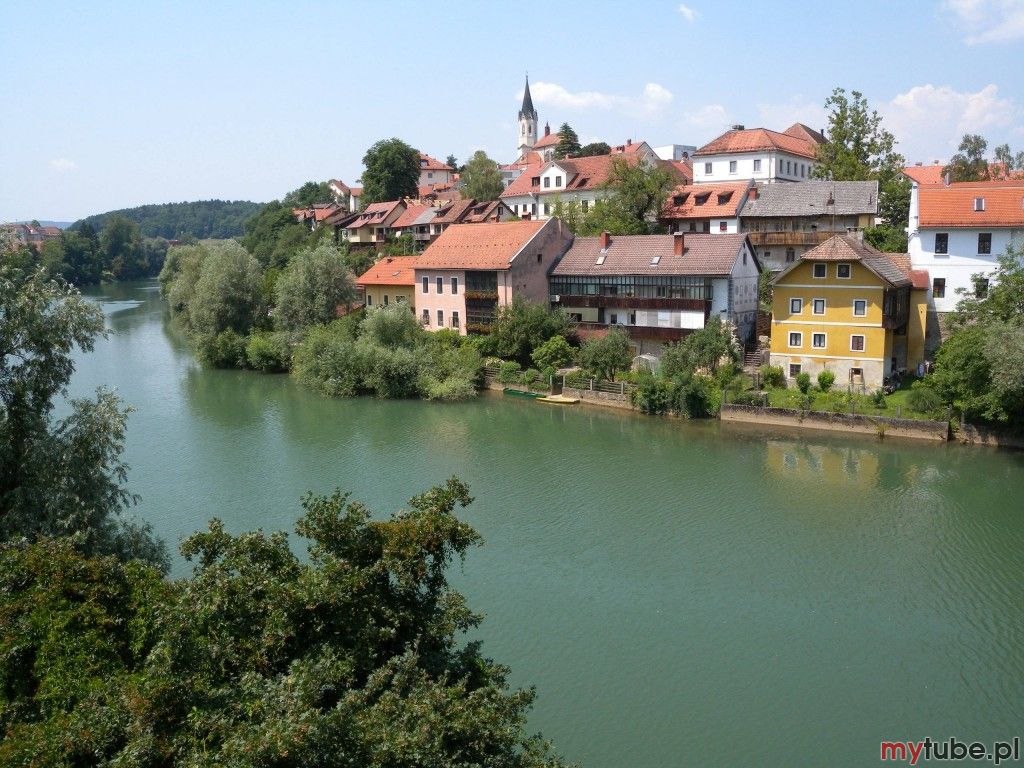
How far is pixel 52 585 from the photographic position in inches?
404

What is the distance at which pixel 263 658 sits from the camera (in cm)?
927

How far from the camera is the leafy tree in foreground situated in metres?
7.64

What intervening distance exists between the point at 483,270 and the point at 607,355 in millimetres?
8631

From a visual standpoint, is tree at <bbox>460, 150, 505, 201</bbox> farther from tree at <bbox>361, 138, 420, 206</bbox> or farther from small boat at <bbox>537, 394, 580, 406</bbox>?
small boat at <bbox>537, 394, 580, 406</bbox>

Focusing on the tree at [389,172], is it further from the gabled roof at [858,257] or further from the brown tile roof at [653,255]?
the gabled roof at [858,257]

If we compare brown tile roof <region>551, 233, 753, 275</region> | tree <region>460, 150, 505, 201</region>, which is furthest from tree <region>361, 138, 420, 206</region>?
brown tile roof <region>551, 233, 753, 275</region>

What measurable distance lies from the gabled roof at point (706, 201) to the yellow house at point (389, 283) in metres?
14.2

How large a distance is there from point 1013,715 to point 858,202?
100ft

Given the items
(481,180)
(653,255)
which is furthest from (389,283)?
(481,180)

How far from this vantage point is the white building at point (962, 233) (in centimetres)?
3044

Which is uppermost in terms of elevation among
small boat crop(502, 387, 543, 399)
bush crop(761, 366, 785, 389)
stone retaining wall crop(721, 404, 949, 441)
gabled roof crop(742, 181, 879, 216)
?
gabled roof crop(742, 181, 879, 216)

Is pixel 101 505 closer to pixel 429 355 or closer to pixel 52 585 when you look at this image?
pixel 52 585

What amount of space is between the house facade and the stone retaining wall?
507cm

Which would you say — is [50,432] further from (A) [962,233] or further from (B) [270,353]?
(A) [962,233]
